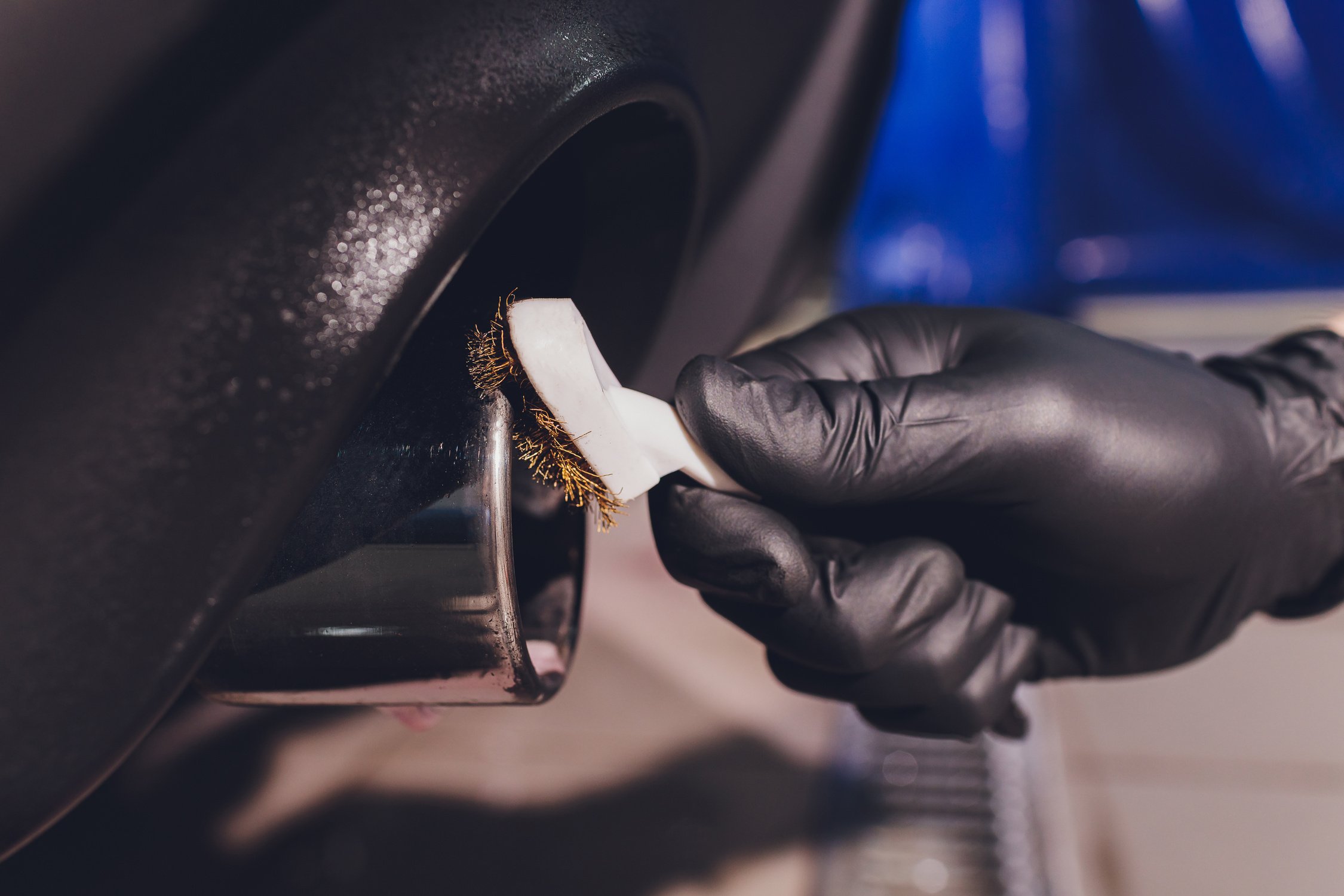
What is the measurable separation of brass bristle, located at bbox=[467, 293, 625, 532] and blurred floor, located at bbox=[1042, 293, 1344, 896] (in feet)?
2.71

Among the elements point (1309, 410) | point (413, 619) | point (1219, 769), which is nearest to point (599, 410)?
point (413, 619)

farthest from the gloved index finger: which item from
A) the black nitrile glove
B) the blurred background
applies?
the blurred background

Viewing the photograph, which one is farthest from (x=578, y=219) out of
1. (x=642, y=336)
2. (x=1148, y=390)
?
(x=1148, y=390)

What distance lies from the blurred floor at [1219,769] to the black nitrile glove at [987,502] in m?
0.39

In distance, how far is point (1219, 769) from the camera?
109 cm

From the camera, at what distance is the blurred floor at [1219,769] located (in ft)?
3.14

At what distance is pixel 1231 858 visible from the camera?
0.97 meters

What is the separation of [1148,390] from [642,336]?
357 millimetres

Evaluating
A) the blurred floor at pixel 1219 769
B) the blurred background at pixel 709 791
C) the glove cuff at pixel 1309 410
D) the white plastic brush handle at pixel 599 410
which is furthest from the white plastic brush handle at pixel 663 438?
the blurred floor at pixel 1219 769

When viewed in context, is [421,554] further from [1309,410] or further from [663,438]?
[1309,410]

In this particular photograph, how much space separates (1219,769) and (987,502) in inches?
32.0

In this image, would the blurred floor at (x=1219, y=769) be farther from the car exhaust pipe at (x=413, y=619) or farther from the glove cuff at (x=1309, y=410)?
the car exhaust pipe at (x=413, y=619)

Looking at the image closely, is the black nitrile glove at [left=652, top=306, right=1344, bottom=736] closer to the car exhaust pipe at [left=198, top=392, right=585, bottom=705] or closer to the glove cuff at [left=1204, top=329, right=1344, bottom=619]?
the glove cuff at [left=1204, top=329, right=1344, bottom=619]

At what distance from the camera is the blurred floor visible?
3.14 ft
